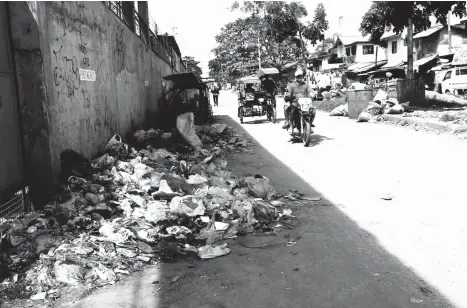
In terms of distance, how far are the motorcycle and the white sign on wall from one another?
16.4 ft

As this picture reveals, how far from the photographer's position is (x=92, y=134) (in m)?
7.05

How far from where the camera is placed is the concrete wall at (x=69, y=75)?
16.1 feet

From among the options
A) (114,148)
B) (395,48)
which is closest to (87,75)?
(114,148)

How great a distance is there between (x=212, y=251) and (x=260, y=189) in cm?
187

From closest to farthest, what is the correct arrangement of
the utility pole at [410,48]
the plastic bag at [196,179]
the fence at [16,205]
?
the fence at [16,205]
the plastic bag at [196,179]
the utility pole at [410,48]

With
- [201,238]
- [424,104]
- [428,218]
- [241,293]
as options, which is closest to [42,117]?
[201,238]

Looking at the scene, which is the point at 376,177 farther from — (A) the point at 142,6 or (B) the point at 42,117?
(A) the point at 142,6

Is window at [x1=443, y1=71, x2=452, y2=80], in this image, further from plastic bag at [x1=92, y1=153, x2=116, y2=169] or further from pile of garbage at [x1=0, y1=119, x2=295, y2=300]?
plastic bag at [x1=92, y1=153, x2=116, y2=169]

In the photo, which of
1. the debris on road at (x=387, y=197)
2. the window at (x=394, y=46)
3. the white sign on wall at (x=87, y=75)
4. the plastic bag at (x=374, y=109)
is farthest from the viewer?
the window at (x=394, y=46)

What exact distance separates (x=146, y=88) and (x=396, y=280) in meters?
12.0

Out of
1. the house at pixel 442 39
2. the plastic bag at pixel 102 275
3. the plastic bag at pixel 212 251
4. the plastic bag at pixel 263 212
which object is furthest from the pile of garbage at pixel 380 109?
the house at pixel 442 39

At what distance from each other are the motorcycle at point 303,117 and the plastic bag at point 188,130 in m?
2.58

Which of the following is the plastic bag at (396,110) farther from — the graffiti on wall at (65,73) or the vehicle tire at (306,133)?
the graffiti on wall at (65,73)

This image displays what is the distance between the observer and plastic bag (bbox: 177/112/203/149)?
33.1 feet
